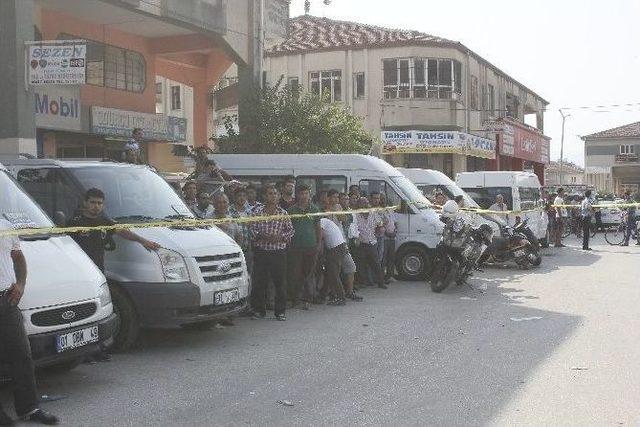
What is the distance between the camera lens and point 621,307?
34.7 feet

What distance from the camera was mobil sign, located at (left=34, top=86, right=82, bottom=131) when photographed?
16.8m

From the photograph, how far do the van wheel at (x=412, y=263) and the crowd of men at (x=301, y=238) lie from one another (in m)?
0.31

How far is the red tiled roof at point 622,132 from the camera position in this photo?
71.8 metres

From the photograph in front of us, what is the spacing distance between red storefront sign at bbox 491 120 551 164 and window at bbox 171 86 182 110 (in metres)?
17.5

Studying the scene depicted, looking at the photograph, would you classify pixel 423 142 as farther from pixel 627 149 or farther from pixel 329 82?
pixel 627 149

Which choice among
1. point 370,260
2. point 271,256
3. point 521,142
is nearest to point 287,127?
point 370,260

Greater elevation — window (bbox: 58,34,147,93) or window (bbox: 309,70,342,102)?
window (bbox: 309,70,342,102)

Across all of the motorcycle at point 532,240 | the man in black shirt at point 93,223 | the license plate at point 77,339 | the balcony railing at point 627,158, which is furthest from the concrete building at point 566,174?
the license plate at point 77,339

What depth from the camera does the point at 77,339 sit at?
6008 mm

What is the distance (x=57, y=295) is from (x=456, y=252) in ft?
27.1

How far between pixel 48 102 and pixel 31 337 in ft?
41.5

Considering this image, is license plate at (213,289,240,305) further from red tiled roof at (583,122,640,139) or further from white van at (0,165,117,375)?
red tiled roof at (583,122,640,139)

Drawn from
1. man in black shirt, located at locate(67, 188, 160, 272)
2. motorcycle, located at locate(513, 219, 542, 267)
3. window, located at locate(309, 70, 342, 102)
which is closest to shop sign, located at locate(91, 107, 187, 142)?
motorcycle, located at locate(513, 219, 542, 267)

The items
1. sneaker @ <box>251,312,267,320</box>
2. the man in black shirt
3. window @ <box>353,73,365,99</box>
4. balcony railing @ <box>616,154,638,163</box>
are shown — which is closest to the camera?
the man in black shirt
